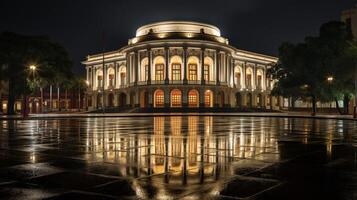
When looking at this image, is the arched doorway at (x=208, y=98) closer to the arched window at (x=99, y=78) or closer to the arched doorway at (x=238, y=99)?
the arched doorway at (x=238, y=99)

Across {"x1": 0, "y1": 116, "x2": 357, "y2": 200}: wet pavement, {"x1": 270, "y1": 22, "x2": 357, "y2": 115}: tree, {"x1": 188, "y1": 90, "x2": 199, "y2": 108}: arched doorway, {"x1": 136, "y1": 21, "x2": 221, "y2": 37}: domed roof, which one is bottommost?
{"x1": 0, "y1": 116, "x2": 357, "y2": 200}: wet pavement

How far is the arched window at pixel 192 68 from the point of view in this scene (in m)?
82.8

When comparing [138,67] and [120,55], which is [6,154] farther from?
[120,55]

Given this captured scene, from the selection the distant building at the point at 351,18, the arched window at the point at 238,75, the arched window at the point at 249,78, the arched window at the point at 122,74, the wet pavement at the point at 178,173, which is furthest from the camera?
the arched window at the point at 249,78

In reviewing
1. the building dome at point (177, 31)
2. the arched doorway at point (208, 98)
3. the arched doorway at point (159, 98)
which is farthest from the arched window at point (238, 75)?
the arched doorway at point (159, 98)

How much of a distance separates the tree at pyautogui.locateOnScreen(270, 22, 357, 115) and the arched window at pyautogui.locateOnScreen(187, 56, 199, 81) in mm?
25476

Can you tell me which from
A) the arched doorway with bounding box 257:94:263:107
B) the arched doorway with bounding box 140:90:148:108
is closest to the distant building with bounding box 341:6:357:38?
the arched doorway with bounding box 140:90:148:108

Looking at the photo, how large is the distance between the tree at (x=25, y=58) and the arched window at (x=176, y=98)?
98.4ft

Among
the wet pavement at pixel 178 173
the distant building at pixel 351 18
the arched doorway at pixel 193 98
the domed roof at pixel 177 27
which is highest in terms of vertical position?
the domed roof at pixel 177 27

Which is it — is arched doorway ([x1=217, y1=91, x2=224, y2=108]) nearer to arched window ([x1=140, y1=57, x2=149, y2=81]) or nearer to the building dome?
the building dome

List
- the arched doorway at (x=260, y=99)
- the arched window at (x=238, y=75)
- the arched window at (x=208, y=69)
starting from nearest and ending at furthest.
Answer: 1. the arched window at (x=208, y=69)
2. the arched window at (x=238, y=75)
3. the arched doorway at (x=260, y=99)

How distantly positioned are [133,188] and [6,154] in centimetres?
575

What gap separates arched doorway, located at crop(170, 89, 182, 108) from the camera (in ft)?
265

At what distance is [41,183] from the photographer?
637 cm
